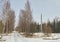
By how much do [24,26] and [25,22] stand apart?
4.05 ft

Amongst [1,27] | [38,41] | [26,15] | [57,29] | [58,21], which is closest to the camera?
[38,41]

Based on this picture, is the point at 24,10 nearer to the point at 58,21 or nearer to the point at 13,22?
the point at 13,22

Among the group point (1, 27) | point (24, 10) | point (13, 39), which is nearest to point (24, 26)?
point (24, 10)

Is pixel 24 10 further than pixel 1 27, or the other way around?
pixel 24 10

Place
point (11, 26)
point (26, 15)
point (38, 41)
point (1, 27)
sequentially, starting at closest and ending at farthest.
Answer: point (38, 41) → point (1, 27) → point (26, 15) → point (11, 26)

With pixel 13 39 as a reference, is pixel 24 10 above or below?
above

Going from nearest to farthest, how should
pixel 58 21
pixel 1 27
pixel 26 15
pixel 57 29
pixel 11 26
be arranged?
1. pixel 1 27
2. pixel 26 15
3. pixel 11 26
4. pixel 57 29
5. pixel 58 21

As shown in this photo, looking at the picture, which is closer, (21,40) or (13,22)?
(21,40)

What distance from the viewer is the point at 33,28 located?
3225cm

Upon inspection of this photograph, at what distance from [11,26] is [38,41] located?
2480 centimetres

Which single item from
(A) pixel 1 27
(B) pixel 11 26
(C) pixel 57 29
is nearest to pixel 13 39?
(A) pixel 1 27

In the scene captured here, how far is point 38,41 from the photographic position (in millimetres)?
6180

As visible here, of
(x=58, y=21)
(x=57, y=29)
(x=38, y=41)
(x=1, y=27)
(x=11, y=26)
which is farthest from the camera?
(x=58, y=21)

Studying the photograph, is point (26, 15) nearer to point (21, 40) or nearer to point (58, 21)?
point (58, 21)
